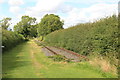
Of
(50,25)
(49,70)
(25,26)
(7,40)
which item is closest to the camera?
(49,70)

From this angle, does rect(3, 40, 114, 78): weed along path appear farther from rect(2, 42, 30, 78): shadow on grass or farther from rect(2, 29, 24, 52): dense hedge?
rect(2, 29, 24, 52): dense hedge

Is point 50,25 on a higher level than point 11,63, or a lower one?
higher

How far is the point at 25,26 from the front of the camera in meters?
126

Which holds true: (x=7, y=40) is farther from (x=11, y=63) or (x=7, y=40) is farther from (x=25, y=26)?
(x=25, y=26)

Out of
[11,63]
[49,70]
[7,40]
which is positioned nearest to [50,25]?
[7,40]

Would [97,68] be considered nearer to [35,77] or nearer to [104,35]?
[104,35]

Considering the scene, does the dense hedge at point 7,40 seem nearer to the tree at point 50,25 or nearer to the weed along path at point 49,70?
the weed along path at point 49,70

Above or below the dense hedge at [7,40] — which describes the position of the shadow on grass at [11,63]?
below

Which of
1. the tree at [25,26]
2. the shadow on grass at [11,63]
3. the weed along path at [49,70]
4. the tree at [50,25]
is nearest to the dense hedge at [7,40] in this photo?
the shadow on grass at [11,63]

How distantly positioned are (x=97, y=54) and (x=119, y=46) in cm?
270

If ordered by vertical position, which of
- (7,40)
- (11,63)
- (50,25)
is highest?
(50,25)

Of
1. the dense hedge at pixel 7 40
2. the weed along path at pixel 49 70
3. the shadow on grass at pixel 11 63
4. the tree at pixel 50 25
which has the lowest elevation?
the shadow on grass at pixel 11 63

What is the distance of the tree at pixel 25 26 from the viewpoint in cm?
12205

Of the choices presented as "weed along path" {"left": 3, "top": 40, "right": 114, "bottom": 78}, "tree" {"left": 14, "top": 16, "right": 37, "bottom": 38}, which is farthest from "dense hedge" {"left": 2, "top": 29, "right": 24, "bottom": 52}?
"tree" {"left": 14, "top": 16, "right": 37, "bottom": 38}
